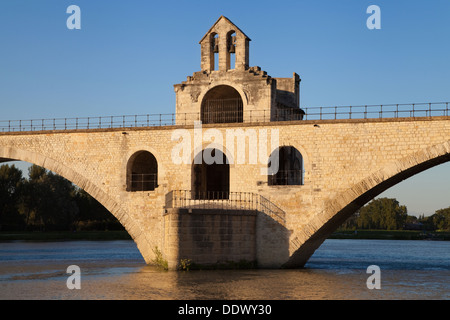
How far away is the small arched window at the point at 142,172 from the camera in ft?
102

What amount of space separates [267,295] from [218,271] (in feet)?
18.8

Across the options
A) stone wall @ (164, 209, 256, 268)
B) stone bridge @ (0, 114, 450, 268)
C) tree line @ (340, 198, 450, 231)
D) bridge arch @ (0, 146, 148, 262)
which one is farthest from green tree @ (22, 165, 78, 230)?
tree line @ (340, 198, 450, 231)

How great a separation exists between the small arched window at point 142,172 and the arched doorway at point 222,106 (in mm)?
3628

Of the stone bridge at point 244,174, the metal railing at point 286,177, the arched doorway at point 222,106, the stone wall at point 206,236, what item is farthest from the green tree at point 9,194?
the stone wall at point 206,236

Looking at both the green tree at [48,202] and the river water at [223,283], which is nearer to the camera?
the river water at [223,283]

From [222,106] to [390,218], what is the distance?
252ft

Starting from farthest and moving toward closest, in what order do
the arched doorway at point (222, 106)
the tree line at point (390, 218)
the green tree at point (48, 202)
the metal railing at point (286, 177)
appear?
the tree line at point (390, 218), the green tree at point (48, 202), the arched doorway at point (222, 106), the metal railing at point (286, 177)

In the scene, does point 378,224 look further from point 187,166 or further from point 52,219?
point 187,166

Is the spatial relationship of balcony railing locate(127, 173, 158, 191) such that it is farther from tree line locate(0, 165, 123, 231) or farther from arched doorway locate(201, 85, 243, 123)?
tree line locate(0, 165, 123, 231)

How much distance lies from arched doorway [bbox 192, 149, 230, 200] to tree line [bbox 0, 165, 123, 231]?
32276mm

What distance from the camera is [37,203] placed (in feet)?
203

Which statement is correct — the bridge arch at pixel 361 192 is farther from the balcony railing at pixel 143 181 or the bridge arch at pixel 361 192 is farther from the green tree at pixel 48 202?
the green tree at pixel 48 202

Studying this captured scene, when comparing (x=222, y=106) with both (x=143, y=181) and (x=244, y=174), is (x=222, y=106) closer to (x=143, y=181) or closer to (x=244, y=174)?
(x=244, y=174)
